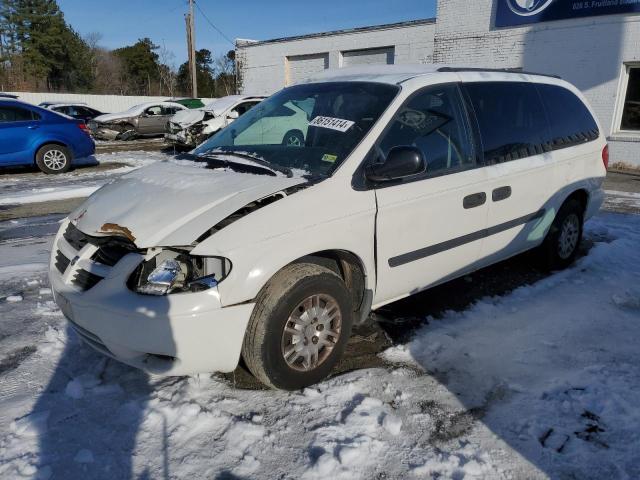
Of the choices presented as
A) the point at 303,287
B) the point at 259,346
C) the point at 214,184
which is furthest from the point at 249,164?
the point at 259,346

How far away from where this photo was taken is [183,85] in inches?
2291

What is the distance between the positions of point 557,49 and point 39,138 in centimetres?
1230

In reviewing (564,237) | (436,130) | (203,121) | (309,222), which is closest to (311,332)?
(309,222)

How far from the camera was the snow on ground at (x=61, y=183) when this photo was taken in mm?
8648

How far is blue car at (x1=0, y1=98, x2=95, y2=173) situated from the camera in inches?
408

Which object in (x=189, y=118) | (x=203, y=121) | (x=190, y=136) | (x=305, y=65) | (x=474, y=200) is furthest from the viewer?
(x=305, y=65)

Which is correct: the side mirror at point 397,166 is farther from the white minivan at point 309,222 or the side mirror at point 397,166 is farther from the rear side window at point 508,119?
the rear side window at point 508,119

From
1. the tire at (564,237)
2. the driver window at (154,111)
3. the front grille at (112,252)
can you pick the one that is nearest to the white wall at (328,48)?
the driver window at (154,111)

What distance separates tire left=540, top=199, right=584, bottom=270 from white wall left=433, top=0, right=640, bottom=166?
889 centimetres

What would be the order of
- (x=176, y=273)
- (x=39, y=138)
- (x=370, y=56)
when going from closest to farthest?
(x=176, y=273), (x=39, y=138), (x=370, y=56)

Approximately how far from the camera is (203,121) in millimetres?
14125

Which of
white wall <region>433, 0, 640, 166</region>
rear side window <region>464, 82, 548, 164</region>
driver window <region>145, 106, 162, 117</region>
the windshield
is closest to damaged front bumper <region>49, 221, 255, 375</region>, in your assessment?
the windshield

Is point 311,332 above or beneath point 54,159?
beneath

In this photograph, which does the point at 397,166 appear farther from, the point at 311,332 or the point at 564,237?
the point at 564,237
